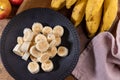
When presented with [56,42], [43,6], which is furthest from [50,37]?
[43,6]

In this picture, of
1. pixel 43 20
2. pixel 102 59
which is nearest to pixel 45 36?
pixel 43 20

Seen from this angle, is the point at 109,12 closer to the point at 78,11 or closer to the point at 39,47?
the point at 78,11

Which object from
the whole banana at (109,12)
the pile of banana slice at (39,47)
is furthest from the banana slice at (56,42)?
the whole banana at (109,12)

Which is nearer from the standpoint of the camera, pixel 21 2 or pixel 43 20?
pixel 43 20

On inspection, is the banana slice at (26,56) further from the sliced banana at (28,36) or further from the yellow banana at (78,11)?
the yellow banana at (78,11)

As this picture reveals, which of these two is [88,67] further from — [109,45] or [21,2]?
[21,2]

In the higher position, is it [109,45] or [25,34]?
[25,34]

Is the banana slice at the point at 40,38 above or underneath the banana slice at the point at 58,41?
above
